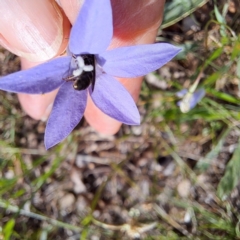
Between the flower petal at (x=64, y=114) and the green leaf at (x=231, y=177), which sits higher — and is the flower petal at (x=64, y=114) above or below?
above

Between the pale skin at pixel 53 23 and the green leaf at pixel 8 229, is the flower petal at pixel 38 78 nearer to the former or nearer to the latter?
the pale skin at pixel 53 23

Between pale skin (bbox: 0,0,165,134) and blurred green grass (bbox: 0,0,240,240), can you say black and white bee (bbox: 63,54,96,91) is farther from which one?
blurred green grass (bbox: 0,0,240,240)

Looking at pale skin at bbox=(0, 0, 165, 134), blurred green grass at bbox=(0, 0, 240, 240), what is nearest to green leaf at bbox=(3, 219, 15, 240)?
blurred green grass at bbox=(0, 0, 240, 240)

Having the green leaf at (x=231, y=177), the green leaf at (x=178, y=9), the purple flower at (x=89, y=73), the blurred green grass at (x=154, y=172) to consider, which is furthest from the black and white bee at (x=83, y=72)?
the green leaf at (x=231, y=177)

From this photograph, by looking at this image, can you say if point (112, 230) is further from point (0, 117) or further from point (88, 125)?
point (0, 117)

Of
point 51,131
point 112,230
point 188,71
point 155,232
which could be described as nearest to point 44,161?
point 112,230

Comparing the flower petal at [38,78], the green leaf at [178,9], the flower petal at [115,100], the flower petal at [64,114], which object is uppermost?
the flower petal at [38,78]
